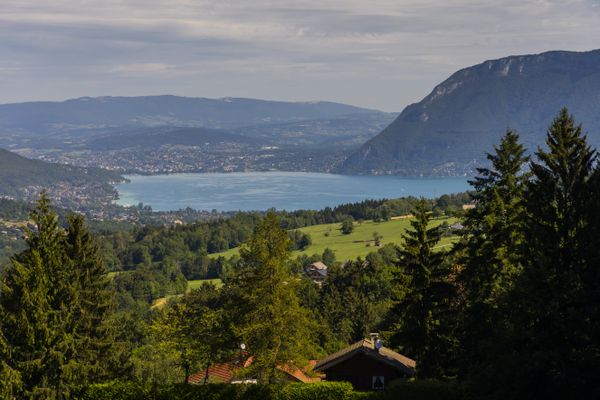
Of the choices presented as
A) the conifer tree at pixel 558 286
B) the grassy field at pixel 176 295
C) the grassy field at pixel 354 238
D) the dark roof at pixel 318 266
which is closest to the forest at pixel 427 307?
the conifer tree at pixel 558 286

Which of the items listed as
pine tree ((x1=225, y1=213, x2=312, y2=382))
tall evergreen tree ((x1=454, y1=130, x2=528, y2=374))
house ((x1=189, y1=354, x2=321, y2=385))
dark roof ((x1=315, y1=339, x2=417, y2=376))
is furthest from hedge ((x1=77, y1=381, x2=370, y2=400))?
tall evergreen tree ((x1=454, y1=130, x2=528, y2=374))

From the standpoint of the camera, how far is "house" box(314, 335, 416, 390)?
1066 inches

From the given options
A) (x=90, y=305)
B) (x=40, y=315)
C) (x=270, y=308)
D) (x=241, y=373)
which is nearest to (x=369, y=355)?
(x=241, y=373)

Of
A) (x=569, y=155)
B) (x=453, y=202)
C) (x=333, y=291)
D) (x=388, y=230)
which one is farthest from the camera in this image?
(x=453, y=202)

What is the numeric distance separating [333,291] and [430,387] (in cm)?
4489

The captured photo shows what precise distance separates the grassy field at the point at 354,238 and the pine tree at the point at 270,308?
74.1 meters

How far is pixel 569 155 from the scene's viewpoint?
62.5 feet

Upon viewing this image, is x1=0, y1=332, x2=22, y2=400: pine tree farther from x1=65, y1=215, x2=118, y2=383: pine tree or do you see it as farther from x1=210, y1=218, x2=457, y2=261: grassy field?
x1=210, y1=218, x2=457, y2=261: grassy field

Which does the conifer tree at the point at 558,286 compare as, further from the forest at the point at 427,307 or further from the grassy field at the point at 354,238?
the grassy field at the point at 354,238

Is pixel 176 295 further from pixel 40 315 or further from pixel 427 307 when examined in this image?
pixel 427 307

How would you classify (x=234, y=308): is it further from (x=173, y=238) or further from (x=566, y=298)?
(x=173, y=238)

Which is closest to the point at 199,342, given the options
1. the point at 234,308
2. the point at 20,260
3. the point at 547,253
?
the point at 234,308

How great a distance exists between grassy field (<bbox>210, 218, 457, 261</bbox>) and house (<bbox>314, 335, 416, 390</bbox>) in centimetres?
6886

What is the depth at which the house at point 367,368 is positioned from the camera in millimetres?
27078
